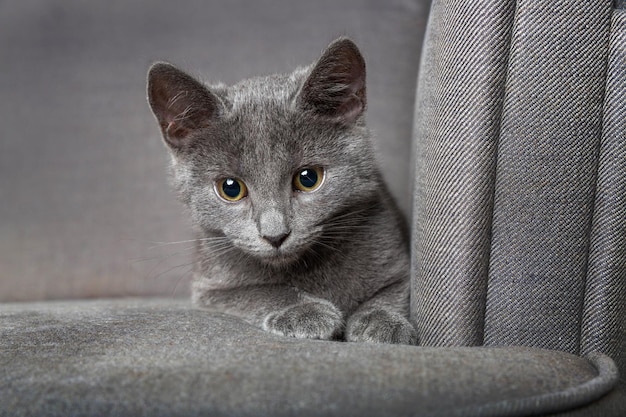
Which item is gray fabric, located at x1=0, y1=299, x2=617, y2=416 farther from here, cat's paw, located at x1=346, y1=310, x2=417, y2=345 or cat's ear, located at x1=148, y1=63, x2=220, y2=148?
cat's ear, located at x1=148, y1=63, x2=220, y2=148

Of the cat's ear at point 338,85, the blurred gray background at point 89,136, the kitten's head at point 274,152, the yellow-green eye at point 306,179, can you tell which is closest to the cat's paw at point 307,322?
the kitten's head at point 274,152

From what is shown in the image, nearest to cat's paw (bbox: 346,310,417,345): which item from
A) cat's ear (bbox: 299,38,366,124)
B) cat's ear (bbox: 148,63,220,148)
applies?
cat's ear (bbox: 299,38,366,124)

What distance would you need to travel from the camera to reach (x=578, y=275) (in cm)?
101

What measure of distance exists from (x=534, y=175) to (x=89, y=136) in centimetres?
156

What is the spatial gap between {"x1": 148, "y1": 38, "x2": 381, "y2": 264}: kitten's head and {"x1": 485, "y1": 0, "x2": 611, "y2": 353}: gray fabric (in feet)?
1.26

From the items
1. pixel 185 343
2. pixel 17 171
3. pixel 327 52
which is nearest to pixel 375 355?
pixel 185 343

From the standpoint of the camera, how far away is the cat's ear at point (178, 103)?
50.1 inches

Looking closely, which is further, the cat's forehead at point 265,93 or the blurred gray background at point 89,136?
the blurred gray background at point 89,136

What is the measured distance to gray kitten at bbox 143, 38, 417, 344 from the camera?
3.99ft

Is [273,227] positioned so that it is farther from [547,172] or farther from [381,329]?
[547,172]

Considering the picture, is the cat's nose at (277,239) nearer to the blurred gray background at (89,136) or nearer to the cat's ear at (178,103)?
the cat's ear at (178,103)

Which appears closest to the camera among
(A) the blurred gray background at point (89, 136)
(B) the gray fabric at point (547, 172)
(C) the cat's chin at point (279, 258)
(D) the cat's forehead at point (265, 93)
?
(B) the gray fabric at point (547, 172)

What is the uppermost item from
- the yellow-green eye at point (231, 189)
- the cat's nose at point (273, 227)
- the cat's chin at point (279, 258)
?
the yellow-green eye at point (231, 189)

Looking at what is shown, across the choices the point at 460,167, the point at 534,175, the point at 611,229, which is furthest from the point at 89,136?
the point at 611,229
